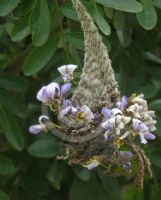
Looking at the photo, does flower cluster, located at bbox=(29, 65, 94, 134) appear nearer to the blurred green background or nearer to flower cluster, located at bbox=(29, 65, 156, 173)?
flower cluster, located at bbox=(29, 65, 156, 173)

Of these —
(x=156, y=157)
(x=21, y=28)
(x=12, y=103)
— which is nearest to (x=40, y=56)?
(x=21, y=28)

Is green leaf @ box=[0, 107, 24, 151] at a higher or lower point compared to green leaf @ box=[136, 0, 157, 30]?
lower

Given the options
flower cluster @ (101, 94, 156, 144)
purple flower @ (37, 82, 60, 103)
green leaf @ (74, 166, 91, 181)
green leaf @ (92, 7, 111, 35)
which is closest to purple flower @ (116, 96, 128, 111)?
flower cluster @ (101, 94, 156, 144)

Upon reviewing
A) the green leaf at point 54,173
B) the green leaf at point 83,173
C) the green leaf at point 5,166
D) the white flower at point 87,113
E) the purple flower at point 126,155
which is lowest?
the green leaf at point 83,173

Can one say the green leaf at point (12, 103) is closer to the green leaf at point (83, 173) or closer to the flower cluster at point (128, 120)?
the green leaf at point (83, 173)

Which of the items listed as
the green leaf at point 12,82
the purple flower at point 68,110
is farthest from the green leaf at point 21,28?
the purple flower at point 68,110

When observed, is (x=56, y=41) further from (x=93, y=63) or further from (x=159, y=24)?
(x=93, y=63)

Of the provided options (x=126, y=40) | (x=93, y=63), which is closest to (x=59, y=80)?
(x=93, y=63)
